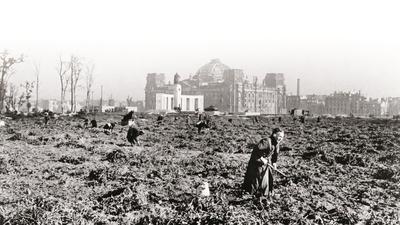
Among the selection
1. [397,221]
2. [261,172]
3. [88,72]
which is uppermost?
[88,72]

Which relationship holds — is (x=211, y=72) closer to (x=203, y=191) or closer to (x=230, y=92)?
(x=230, y=92)

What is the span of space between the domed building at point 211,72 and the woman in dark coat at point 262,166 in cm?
9642

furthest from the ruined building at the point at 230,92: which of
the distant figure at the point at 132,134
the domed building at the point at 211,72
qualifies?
the distant figure at the point at 132,134

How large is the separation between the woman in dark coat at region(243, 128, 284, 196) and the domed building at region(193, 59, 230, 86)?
96.4 meters

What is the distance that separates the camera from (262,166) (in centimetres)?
745

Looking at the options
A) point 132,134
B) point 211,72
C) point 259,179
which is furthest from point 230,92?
point 259,179

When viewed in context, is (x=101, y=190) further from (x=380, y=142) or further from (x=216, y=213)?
(x=380, y=142)

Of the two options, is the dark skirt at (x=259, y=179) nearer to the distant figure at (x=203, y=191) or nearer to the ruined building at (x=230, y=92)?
the distant figure at (x=203, y=191)

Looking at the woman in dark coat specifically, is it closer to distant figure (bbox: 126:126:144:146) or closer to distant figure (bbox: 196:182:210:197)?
distant figure (bbox: 196:182:210:197)

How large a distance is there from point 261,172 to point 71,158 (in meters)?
6.17

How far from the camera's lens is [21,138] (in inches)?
648

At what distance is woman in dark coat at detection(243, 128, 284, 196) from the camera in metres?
7.44

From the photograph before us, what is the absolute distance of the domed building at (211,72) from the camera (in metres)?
107

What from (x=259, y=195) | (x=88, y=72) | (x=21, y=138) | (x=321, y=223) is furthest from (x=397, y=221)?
(x=88, y=72)
